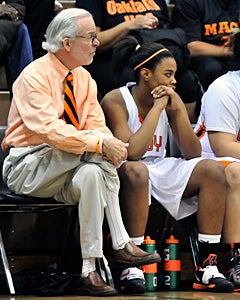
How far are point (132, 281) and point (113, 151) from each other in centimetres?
63

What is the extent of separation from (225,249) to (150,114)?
0.83 meters

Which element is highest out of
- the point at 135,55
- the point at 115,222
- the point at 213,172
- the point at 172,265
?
the point at 135,55

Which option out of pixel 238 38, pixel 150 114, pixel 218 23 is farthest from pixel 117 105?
pixel 218 23

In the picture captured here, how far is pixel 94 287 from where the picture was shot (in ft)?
13.4

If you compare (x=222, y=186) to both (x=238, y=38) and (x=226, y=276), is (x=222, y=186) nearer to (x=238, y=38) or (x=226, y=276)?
(x=226, y=276)

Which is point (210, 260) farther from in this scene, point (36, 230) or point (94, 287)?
point (36, 230)

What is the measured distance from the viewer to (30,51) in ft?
17.0

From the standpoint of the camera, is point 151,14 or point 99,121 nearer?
point 99,121

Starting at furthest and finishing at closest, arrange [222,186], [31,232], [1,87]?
1. [1,87]
2. [31,232]
3. [222,186]

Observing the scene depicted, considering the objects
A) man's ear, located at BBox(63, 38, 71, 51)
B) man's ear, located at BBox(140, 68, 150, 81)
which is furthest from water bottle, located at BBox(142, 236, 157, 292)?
man's ear, located at BBox(63, 38, 71, 51)

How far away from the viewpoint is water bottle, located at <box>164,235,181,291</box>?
461cm

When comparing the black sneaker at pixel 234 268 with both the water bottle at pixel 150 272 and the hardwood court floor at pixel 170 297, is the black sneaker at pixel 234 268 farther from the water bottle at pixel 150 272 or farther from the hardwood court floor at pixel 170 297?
the water bottle at pixel 150 272

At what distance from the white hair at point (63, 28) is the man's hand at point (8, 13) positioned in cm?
80

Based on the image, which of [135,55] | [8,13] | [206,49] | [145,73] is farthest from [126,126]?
[206,49]
